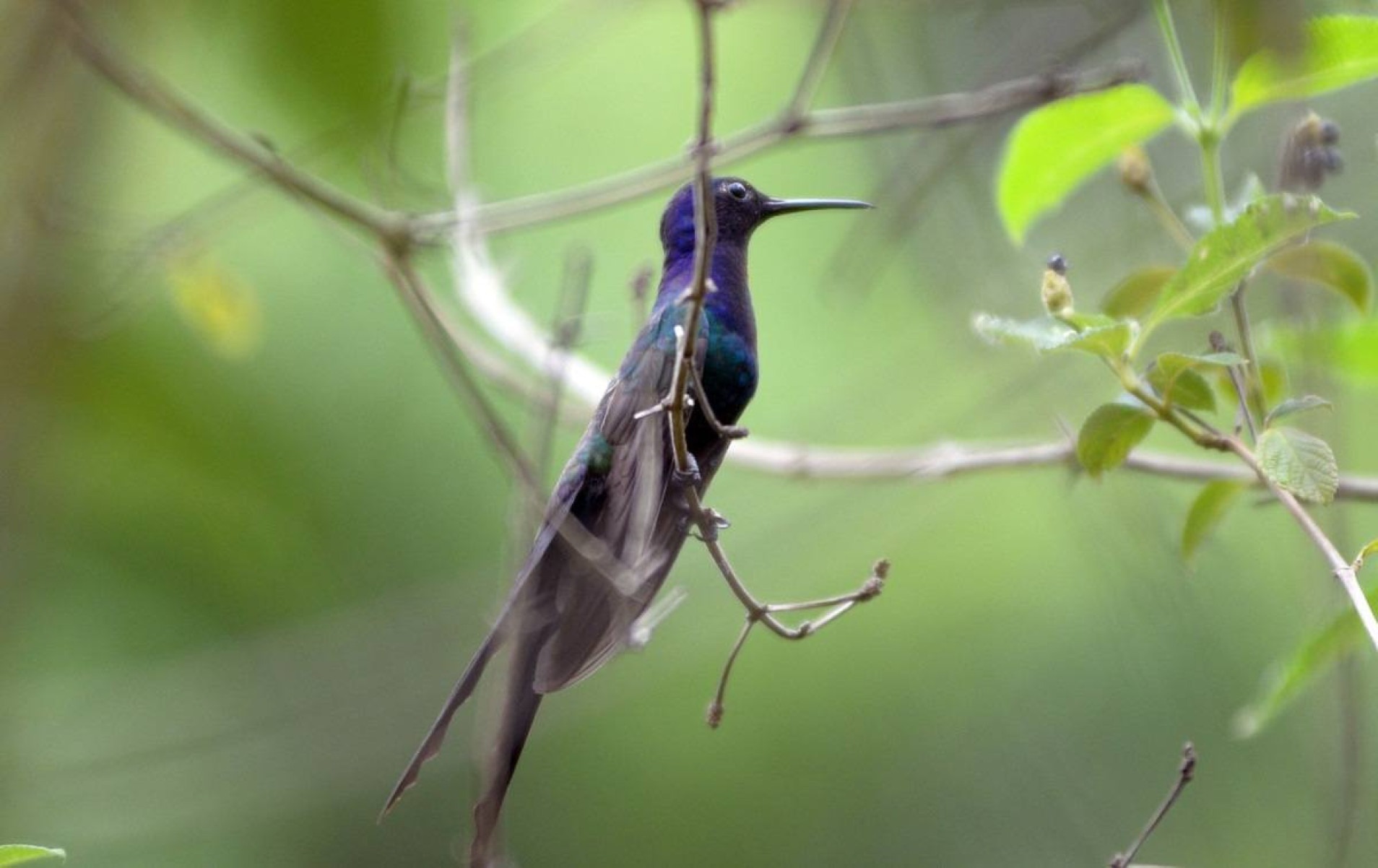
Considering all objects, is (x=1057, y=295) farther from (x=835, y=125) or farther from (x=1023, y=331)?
(x=835, y=125)

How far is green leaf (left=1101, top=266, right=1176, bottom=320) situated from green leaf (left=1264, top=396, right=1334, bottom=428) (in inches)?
14.5

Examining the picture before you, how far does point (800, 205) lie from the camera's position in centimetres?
297

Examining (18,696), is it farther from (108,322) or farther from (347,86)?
(347,86)

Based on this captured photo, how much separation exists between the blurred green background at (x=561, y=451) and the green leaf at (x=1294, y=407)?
1449mm

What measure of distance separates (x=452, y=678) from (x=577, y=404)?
85 cm

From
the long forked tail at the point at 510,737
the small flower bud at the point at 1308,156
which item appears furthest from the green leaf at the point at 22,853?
the small flower bud at the point at 1308,156

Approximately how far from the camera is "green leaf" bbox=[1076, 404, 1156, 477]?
5.74ft

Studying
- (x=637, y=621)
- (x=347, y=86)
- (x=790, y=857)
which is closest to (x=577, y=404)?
(x=347, y=86)

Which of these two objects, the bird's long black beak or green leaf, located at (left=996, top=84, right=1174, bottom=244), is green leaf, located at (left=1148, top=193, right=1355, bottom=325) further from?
the bird's long black beak

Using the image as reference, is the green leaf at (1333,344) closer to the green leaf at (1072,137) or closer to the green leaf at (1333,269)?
the green leaf at (1333,269)

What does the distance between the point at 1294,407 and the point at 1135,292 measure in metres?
0.45

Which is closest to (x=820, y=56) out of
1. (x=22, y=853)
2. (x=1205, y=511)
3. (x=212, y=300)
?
(x=1205, y=511)

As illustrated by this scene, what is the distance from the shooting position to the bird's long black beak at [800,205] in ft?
9.19

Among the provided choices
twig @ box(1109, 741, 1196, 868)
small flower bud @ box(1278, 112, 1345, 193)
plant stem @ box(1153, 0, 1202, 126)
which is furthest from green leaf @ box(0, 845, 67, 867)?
small flower bud @ box(1278, 112, 1345, 193)
